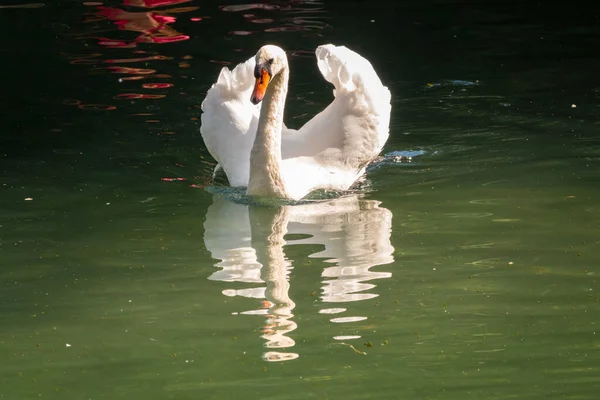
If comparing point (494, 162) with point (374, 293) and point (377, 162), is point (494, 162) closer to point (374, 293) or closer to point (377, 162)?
point (377, 162)

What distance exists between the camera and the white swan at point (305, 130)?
828 centimetres

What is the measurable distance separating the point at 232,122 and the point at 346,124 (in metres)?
0.88

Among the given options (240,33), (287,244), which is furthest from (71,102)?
(287,244)

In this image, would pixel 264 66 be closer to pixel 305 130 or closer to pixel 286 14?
pixel 305 130

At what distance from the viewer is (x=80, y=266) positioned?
6898 mm

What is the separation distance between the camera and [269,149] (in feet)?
26.7

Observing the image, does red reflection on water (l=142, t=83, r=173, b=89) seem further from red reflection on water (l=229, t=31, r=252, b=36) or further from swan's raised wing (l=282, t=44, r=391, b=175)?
swan's raised wing (l=282, t=44, r=391, b=175)

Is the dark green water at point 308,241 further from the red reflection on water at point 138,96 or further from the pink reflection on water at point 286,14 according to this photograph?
the pink reflection on water at point 286,14

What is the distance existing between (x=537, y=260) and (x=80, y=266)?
8.64 feet

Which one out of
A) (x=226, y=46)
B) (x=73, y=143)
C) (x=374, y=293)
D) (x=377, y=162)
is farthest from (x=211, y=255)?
(x=226, y=46)

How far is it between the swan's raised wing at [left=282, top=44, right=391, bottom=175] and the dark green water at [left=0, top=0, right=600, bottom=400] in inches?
11.9

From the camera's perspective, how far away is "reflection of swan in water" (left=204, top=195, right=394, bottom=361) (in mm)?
6145

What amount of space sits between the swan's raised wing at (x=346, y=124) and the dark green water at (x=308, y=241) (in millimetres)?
302

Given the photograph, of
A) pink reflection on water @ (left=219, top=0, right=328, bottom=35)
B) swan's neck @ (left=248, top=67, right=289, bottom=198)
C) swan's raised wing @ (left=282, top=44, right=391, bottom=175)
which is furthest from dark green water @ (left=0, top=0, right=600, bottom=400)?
pink reflection on water @ (left=219, top=0, right=328, bottom=35)
